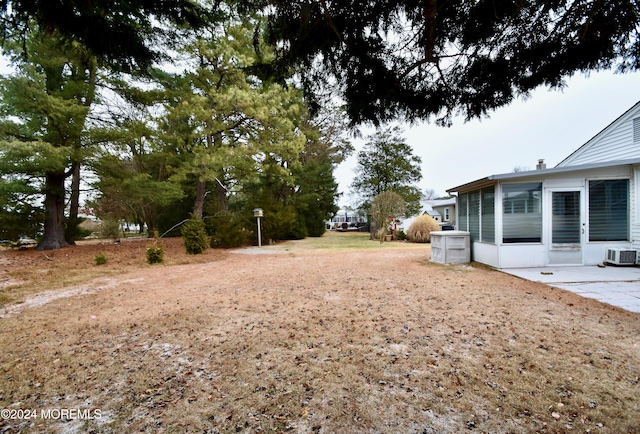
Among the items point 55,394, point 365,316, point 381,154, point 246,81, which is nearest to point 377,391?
point 365,316

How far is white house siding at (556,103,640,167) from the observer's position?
8047 millimetres

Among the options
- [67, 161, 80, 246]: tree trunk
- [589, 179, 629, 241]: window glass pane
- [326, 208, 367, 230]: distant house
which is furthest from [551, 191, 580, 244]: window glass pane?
[326, 208, 367, 230]: distant house

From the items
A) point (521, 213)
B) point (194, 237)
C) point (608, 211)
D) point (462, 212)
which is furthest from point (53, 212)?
point (608, 211)

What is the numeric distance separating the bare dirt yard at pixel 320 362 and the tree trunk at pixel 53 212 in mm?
6732

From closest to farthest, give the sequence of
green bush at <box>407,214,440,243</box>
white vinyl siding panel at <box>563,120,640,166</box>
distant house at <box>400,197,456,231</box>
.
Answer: white vinyl siding panel at <box>563,120,640,166</box>
green bush at <box>407,214,440,243</box>
distant house at <box>400,197,456,231</box>

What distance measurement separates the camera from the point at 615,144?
8656 mm

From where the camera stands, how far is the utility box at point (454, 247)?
25.0 ft

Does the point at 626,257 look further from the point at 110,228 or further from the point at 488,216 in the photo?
the point at 110,228

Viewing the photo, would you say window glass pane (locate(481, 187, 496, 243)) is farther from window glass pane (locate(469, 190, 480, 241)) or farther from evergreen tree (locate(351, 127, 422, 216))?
evergreen tree (locate(351, 127, 422, 216))

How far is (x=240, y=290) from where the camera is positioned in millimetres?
4953

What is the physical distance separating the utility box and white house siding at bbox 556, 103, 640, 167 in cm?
465

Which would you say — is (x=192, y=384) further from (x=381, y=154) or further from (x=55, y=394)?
(x=381, y=154)

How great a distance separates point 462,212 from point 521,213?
201cm

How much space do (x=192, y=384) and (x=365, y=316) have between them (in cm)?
208
